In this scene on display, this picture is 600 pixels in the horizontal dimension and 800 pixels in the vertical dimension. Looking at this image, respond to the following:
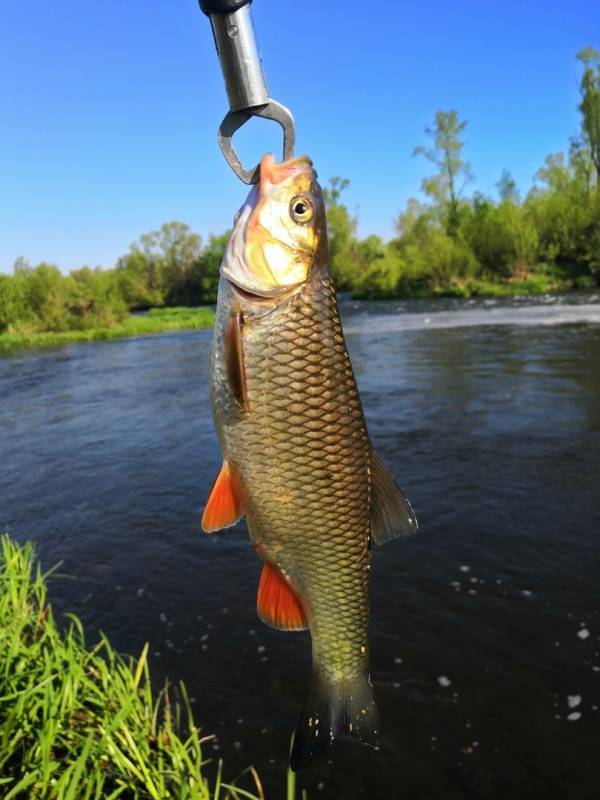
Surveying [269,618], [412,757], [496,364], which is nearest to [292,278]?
[269,618]

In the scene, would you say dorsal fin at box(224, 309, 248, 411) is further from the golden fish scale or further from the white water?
the white water

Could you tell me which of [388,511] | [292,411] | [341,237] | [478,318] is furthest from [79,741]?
[341,237]

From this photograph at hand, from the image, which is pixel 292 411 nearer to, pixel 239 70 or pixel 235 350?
pixel 235 350

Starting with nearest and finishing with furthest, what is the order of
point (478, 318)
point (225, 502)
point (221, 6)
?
1. point (221, 6)
2. point (225, 502)
3. point (478, 318)

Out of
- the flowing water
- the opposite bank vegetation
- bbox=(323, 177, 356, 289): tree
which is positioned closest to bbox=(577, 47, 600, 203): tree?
the opposite bank vegetation

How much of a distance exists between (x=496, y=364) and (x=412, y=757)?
1579cm

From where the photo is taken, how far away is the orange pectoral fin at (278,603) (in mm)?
2047

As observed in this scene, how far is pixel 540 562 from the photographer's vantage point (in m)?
6.80

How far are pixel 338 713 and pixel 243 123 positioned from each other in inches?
79.5

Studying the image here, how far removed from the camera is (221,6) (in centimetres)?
144

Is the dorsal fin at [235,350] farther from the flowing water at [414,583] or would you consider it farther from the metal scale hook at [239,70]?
the flowing water at [414,583]

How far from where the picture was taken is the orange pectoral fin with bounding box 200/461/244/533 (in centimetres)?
190

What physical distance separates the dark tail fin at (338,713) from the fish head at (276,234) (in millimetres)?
1456

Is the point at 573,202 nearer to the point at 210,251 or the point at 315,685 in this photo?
the point at 210,251
